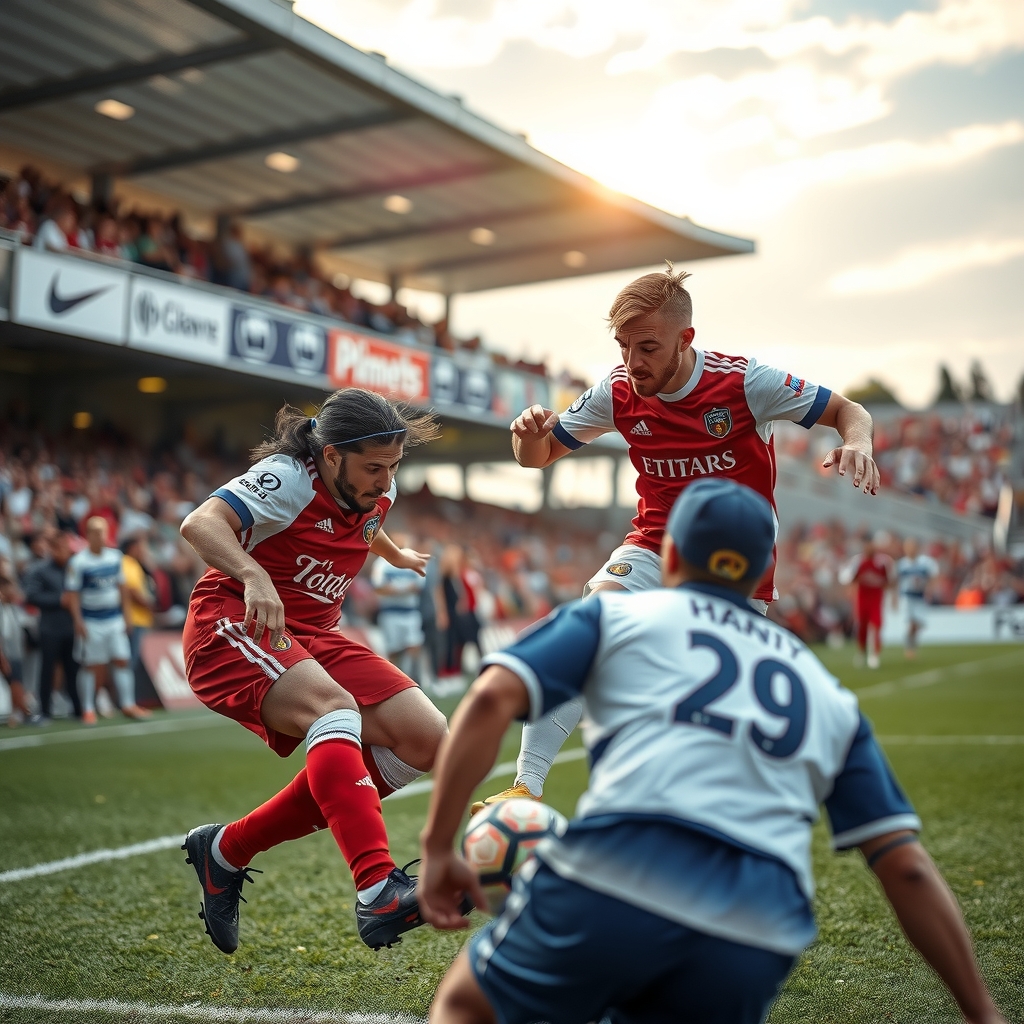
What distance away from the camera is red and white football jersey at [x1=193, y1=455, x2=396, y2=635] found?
4043 mm

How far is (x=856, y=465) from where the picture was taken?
12.3 ft

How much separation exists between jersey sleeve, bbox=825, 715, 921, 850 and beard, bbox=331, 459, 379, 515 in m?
2.25

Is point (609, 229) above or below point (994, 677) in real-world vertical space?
above

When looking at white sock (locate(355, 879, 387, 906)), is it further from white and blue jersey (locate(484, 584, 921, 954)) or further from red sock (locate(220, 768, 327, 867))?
white and blue jersey (locate(484, 584, 921, 954))

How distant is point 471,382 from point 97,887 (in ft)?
65.1

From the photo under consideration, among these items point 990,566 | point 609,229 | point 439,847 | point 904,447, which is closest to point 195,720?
point 439,847

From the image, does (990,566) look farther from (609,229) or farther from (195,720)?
(195,720)

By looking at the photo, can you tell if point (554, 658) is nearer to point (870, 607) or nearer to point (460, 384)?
point (870, 607)

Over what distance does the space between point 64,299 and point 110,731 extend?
6.81 metres

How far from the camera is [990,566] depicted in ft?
103

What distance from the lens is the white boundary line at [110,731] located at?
10.8 m

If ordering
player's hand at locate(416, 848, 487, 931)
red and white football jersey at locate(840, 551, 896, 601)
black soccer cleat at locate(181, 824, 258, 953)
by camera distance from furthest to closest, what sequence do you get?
red and white football jersey at locate(840, 551, 896, 601), black soccer cleat at locate(181, 824, 258, 953), player's hand at locate(416, 848, 487, 931)

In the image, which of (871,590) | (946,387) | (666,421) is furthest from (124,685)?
(946,387)

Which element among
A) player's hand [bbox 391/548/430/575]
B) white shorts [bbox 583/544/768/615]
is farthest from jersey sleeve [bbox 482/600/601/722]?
player's hand [bbox 391/548/430/575]
